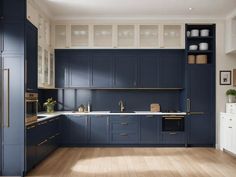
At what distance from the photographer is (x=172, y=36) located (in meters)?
7.37

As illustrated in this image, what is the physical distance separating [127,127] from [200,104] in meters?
1.75

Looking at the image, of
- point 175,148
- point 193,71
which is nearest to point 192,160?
point 175,148

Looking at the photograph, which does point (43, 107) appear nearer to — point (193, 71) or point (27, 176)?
point (27, 176)

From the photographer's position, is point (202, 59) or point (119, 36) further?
point (119, 36)

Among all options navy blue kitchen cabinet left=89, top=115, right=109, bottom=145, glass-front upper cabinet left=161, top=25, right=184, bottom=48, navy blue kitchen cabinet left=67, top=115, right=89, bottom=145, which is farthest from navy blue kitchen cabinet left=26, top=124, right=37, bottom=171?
glass-front upper cabinet left=161, top=25, right=184, bottom=48

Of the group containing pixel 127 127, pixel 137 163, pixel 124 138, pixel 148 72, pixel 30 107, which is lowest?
pixel 137 163

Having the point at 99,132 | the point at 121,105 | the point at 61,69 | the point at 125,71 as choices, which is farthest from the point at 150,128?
the point at 61,69

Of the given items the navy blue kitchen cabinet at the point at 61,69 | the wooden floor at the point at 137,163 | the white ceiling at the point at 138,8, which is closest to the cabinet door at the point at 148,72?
the white ceiling at the point at 138,8

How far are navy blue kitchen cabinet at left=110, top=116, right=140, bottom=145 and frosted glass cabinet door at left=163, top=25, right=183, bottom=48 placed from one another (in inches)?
73.7

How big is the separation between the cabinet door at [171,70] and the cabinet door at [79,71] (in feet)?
5.64

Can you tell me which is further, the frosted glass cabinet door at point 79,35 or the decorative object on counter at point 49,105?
the frosted glass cabinet door at point 79,35

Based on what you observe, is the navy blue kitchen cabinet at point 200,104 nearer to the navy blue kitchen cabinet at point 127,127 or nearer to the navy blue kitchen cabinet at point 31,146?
the navy blue kitchen cabinet at point 127,127

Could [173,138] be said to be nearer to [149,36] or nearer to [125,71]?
[125,71]

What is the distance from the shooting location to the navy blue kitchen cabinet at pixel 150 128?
715cm
